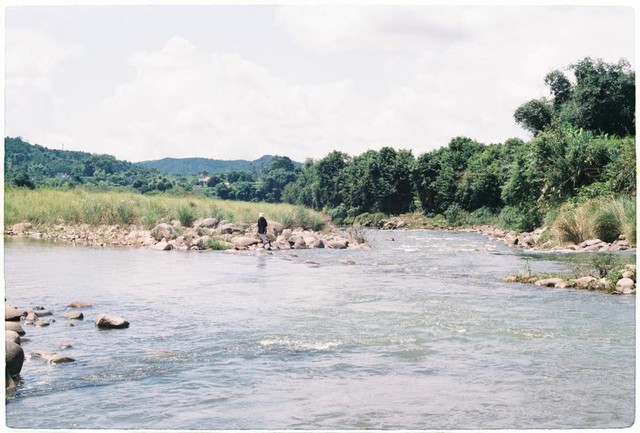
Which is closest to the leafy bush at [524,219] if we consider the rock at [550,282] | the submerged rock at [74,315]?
the rock at [550,282]

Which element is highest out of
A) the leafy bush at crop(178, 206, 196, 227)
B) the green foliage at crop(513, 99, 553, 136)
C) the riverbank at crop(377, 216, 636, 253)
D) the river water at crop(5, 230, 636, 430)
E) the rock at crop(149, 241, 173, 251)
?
the green foliage at crop(513, 99, 553, 136)

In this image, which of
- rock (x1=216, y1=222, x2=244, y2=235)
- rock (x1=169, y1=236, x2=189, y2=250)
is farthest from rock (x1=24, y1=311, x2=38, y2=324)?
rock (x1=216, y1=222, x2=244, y2=235)

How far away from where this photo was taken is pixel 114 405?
5.27 meters

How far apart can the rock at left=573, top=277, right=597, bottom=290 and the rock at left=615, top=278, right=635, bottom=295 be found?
1.43 feet

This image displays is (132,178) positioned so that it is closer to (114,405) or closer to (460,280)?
(460,280)

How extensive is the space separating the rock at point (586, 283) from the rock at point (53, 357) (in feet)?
24.9

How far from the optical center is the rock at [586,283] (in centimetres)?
1087

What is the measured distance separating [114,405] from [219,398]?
754 millimetres

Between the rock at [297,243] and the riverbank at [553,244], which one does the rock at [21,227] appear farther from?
the riverbank at [553,244]

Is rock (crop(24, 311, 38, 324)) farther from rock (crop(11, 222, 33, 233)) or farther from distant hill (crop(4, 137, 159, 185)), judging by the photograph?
rock (crop(11, 222, 33, 233))

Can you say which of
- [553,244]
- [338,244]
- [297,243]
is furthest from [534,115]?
[297,243]

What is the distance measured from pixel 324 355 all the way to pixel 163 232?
14.5m

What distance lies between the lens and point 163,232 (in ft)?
67.3

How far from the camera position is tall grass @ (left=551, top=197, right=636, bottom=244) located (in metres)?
16.2
